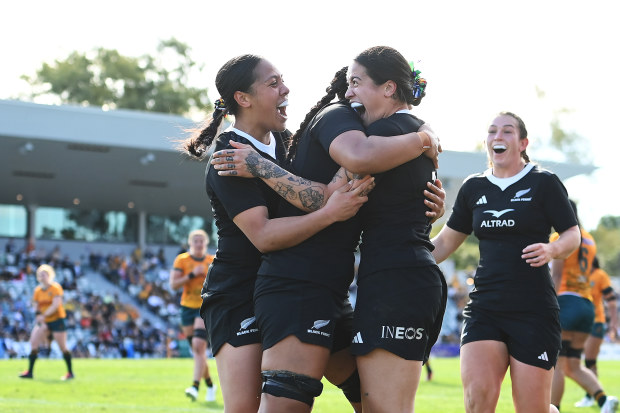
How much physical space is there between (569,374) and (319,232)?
6885 millimetres

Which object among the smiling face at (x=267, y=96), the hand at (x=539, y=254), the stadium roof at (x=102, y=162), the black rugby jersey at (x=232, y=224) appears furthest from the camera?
the stadium roof at (x=102, y=162)

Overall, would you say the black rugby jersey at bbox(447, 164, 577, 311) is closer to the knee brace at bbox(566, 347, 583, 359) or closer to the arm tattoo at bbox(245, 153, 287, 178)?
the arm tattoo at bbox(245, 153, 287, 178)

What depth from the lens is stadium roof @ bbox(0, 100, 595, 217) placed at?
30.3 m

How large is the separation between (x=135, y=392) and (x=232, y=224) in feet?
31.0

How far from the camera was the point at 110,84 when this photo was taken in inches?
2430

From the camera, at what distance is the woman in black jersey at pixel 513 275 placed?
19.6 feet

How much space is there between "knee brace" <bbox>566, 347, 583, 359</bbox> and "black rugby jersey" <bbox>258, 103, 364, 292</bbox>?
6266mm

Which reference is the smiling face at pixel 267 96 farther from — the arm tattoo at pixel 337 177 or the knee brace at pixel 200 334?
the knee brace at pixel 200 334

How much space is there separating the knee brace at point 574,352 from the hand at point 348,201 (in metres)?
6.51

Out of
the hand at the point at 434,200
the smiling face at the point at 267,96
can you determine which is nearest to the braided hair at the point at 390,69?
the hand at the point at 434,200

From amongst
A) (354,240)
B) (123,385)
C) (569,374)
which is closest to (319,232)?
(354,240)

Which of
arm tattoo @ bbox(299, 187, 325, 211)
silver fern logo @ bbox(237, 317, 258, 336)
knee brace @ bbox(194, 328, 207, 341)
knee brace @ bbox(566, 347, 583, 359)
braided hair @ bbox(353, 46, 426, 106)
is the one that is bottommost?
knee brace @ bbox(194, 328, 207, 341)

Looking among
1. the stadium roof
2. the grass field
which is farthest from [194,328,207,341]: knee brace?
the stadium roof

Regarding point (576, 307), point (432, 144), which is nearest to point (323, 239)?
point (432, 144)
